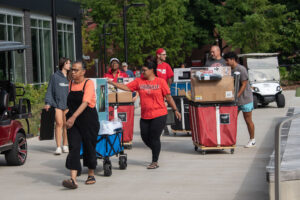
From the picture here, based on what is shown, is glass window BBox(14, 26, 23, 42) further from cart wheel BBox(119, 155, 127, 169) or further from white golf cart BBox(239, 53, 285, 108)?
cart wheel BBox(119, 155, 127, 169)

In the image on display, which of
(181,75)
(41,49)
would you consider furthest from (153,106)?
(41,49)

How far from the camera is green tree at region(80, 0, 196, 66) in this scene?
5388 cm

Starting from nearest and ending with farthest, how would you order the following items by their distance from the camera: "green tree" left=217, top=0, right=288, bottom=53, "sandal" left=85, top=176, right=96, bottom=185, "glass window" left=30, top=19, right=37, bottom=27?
"sandal" left=85, top=176, right=96, bottom=185 < "glass window" left=30, top=19, right=37, bottom=27 < "green tree" left=217, top=0, right=288, bottom=53

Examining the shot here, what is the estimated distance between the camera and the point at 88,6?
5628cm

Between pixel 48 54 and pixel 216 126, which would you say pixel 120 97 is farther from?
pixel 48 54

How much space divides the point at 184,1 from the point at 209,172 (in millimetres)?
49219

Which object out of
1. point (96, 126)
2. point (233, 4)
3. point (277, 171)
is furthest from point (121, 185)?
point (233, 4)

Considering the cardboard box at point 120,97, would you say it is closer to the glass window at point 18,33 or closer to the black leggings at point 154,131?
the black leggings at point 154,131

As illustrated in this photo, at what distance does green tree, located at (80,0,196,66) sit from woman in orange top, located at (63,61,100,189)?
44.4 m

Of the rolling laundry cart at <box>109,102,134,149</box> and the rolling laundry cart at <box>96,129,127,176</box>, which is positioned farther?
the rolling laundry cart at <box>109,102,134,149</box>

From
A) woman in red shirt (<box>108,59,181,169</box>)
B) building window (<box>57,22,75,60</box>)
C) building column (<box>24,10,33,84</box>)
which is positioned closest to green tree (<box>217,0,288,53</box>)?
building window (<box>57,22,75,60</box>)

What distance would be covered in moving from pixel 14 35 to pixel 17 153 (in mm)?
21737

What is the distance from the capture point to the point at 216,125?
11.8 meters

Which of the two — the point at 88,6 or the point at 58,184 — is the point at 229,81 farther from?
the point at 88,6
